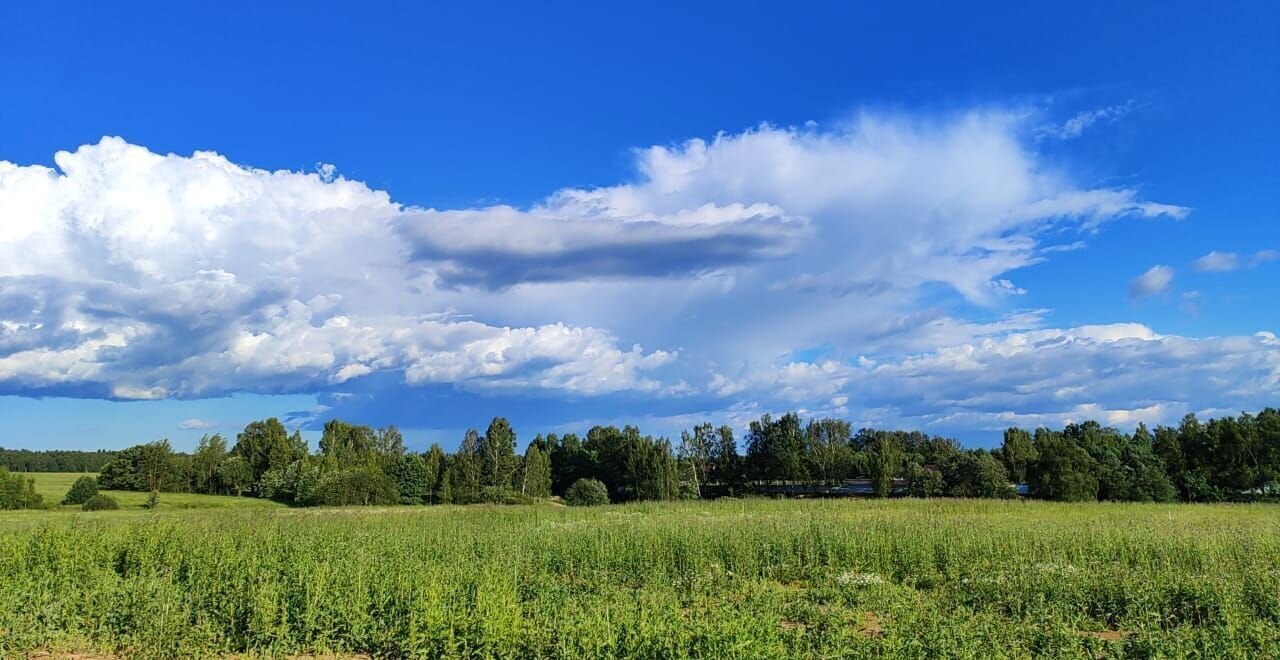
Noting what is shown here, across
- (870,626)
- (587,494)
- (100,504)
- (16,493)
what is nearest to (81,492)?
(16,493)

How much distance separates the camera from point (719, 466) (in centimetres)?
7944

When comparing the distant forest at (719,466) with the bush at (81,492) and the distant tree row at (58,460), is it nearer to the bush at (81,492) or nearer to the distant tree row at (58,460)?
the bush at (81,492)

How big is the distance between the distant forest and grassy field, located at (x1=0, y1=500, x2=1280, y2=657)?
34.5m

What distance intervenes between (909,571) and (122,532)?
17002mm

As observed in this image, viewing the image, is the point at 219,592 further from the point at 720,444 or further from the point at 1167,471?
the point at 720,444

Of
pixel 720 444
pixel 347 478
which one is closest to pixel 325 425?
pixel 347 478

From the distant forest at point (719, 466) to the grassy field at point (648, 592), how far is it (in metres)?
34.5

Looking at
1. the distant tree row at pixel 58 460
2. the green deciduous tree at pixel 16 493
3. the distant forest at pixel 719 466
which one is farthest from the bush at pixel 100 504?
the distant tree row at pixel 58 460

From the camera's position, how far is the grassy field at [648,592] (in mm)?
8227

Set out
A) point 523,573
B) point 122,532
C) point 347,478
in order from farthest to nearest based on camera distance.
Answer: point 347,478, point 122,532, point 523,573

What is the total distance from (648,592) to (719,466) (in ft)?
227

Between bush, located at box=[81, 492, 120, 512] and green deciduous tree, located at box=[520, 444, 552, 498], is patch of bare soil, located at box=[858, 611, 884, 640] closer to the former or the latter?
bush, located at box=[81, 492, 120, 512]

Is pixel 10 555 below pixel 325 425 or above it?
below

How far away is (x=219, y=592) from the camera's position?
10750mm
